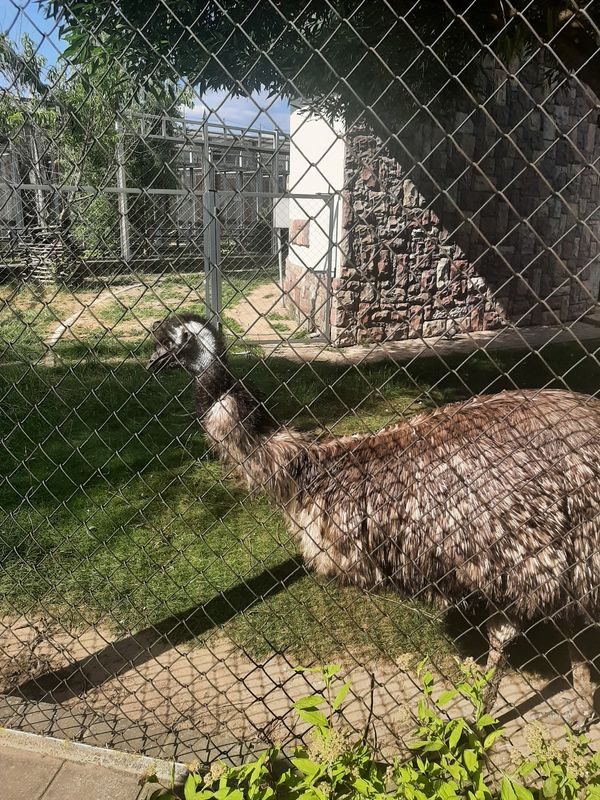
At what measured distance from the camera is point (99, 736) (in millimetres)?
2473

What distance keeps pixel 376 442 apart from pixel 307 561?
610 mm

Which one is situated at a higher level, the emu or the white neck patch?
the white neck patch

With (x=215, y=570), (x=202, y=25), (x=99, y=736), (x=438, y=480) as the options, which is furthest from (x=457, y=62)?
(x=99, y=736)

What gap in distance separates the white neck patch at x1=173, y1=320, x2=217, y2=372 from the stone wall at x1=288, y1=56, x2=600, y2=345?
179 inches

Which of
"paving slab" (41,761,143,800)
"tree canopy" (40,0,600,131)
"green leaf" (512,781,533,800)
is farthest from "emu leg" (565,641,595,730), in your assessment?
"tree canopy" (40,0,600,131)

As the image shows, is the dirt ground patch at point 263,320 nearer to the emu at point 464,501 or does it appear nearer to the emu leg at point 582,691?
the emu at point 464,501

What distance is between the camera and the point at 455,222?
9461mm

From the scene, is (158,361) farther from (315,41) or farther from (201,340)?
(315,41)

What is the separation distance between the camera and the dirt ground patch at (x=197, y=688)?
115 inches

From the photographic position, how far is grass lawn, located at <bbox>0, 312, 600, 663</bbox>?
3451mm

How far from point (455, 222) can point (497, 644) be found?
745 cm

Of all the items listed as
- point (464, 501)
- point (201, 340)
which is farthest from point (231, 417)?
point (464, 501)

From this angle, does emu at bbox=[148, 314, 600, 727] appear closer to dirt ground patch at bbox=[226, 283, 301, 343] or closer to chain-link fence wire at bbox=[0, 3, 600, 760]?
chain-link fence wire at bbox=[0, 3, 600, 760]

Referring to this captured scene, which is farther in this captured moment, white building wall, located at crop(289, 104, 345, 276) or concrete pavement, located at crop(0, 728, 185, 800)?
white building wall, located at crop(289, 104, 345, 276)
